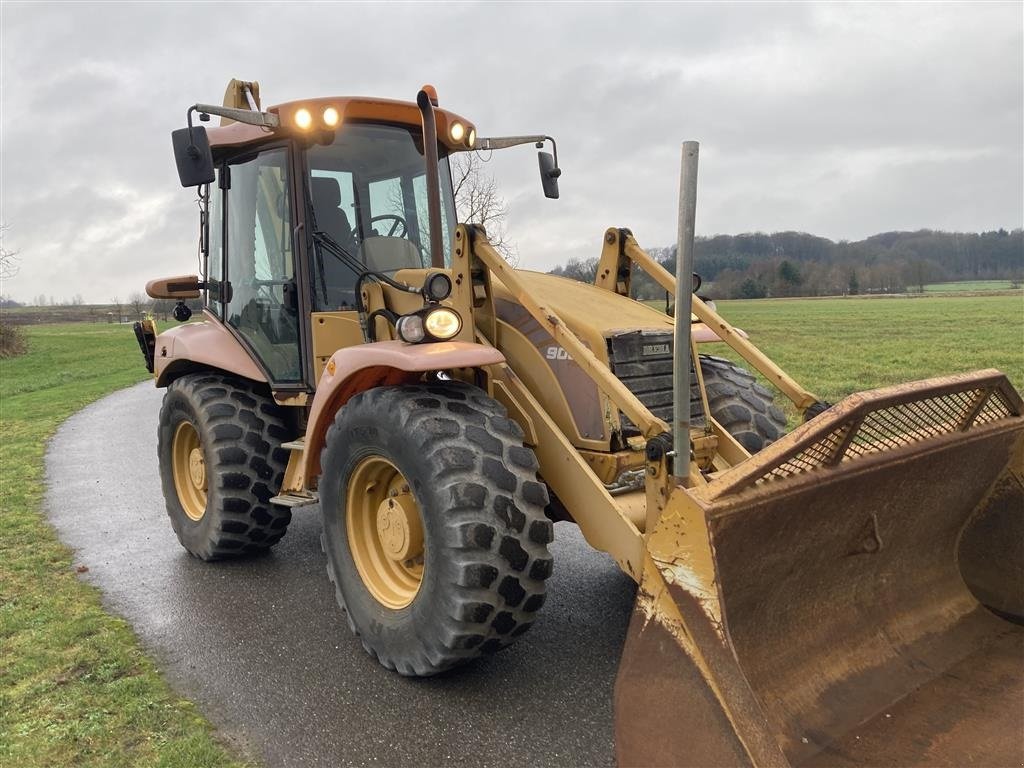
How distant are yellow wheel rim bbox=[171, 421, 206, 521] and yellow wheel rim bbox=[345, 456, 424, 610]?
6.70 feet

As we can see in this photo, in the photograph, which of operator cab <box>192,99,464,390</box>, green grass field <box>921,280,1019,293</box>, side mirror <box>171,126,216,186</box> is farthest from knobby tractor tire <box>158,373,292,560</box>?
green grass field <box>921,280,1019,293</box>

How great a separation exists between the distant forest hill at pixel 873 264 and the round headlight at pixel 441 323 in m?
56.7

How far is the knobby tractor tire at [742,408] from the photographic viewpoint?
4199mm

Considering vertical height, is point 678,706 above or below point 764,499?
below

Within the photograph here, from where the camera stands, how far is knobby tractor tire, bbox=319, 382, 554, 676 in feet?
9.86

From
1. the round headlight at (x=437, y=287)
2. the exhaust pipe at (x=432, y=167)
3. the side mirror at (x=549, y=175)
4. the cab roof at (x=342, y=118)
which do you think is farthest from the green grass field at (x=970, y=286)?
the round headlight at (x=437, y=287)

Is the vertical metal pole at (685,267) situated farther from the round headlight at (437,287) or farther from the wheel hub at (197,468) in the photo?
the wheel hub at (197,468)

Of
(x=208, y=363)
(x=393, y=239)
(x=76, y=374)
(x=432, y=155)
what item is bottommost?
(x=76, y=374)

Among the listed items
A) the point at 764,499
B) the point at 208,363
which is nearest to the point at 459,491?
the point at 764,499

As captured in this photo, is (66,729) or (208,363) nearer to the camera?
(66,729)

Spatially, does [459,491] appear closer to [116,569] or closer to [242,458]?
[242,458]

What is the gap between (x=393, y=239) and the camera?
4.65 metres

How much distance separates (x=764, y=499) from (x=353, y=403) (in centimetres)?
182

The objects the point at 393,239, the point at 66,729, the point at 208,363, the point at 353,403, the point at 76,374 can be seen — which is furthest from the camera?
the point at 76,374
